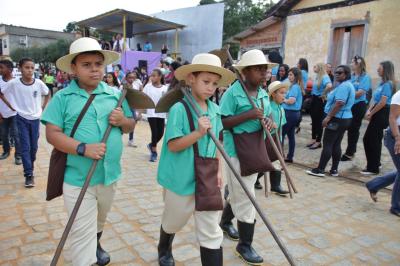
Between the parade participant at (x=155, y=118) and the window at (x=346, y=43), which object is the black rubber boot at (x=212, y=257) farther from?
the window at (x=346, y=43)

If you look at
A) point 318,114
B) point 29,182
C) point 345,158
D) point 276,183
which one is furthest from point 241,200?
point 318,114

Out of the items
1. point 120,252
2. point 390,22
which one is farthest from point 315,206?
point 390,22

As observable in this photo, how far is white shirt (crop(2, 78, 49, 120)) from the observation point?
5.19 meters

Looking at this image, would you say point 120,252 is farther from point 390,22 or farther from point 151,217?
point 390,22

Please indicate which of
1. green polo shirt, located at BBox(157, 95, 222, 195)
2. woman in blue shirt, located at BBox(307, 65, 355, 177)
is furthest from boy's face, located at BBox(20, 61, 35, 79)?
woman in blue shirt, located at BBox(307, 65, 355, 177)

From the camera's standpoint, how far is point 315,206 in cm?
479

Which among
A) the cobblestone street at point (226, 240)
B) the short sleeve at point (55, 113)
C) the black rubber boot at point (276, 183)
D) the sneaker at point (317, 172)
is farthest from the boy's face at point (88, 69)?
the sneaker at point (317, 172)

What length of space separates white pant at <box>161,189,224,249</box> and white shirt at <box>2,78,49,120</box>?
3665 millimetres

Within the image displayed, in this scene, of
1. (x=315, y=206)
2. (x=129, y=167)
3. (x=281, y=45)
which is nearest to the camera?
(x=315, y=206)

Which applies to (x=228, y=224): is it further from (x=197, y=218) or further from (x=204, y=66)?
(x=204, y=66)

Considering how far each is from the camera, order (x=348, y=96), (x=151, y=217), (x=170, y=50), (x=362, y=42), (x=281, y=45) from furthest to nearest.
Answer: (x=170, y=50), (x=281, y=45), (x=362, y=42), (x=348, y=96), (x=151, y=217)

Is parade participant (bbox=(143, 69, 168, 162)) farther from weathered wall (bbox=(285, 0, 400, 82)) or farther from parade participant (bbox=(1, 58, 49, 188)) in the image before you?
weathered wall (bbox=(285, 0, 400, 82))

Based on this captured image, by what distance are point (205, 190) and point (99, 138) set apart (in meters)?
0.89

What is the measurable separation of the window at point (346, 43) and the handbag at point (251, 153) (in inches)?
413
